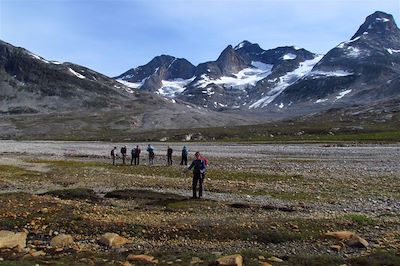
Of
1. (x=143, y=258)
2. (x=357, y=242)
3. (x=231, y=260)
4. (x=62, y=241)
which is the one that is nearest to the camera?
(x=231, y=260)

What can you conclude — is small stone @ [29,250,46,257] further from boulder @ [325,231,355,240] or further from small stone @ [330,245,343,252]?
boulder @ [325,231,355,240]

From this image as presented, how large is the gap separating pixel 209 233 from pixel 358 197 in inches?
547

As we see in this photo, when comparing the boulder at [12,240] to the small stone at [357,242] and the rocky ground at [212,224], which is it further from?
the small stone at [357,242]

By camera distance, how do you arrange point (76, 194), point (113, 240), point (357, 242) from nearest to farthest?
point (357, 242) < point (113, 240) < point (76, 194)

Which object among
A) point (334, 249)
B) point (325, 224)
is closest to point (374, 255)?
point (334, 249)

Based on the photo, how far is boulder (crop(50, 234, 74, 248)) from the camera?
2158 cm

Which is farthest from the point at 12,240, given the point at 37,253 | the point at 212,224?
the point at 212,224

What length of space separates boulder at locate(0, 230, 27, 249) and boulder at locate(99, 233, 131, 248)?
3391 millimetres

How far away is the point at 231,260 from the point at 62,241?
8343 millimetres

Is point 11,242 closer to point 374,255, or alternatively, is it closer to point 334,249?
point 334,249

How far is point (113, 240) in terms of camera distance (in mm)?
21531

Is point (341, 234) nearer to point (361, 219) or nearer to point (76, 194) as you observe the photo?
point (361, 219)

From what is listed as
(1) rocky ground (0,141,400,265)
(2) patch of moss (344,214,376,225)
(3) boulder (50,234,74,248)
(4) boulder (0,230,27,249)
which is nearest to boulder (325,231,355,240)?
(1) rocky ground (0,141,400,265)

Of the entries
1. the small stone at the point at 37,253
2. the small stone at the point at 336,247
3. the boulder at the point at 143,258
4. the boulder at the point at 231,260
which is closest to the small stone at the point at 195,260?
the boulder at the point at 231,260
